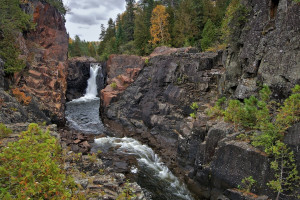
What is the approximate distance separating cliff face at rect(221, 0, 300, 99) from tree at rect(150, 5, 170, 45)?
2199 centimetres

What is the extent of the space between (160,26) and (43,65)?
2119 centimetres

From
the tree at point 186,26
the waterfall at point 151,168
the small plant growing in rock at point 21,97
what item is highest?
the tree at point 186,26

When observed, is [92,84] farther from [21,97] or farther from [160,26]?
[21,97]

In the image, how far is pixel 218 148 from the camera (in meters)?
11.4

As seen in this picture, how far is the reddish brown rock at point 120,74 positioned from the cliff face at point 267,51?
16.0 meters

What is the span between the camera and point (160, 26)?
116ft

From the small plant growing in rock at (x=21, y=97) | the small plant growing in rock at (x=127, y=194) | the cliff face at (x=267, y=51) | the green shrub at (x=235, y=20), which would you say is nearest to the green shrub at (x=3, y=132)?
the small plant growing in rock at (x=127, y=194)

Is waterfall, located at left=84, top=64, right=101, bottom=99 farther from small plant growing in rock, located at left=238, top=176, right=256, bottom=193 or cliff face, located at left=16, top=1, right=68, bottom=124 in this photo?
small plant growing in rock, located at left=238, top=176, right=256, bottom=193

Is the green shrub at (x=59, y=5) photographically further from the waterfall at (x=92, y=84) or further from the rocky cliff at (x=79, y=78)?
the waterfall at (x=92, y=84)

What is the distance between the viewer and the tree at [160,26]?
35.2 m

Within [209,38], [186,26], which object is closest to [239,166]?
[209,38]

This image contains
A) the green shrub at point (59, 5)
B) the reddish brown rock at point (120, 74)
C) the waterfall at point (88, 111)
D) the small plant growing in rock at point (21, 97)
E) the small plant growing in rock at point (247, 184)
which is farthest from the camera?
the green shrub at point (59, 5)

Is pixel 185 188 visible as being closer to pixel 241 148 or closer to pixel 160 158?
pixel 160 158

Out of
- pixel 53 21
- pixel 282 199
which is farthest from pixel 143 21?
pixel 282 199
